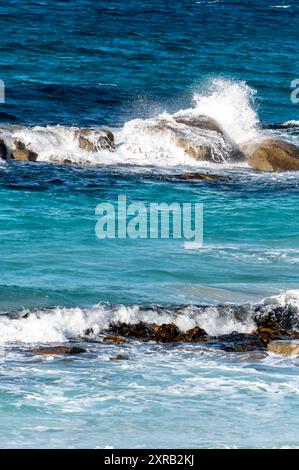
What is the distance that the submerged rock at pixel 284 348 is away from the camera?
14598 millimetres

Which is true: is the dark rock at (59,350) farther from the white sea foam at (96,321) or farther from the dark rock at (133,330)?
the dark rock at (133,330)

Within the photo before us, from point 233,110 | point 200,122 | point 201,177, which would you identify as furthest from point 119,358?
point 233,110

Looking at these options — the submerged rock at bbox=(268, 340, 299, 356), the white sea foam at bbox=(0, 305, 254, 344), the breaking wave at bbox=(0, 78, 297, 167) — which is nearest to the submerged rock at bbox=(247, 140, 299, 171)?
the breaking wave at bbox=(0, 78, 297, 167)

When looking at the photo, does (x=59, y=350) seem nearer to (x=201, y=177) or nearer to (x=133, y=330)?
(x=133, y=330)

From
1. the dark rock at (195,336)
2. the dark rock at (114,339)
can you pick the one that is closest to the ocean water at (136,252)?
the dark rock at (114,339)

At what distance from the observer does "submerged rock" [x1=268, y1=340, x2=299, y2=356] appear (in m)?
14.6

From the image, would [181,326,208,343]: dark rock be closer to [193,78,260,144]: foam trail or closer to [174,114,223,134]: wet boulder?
[193,78,260,144]: foam trail

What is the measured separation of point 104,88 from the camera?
3972 centimetres

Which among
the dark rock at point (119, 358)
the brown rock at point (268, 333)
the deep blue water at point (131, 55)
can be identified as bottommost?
the dark rock at point (119, 358)

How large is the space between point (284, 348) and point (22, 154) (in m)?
14.0

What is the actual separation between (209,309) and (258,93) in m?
26.0

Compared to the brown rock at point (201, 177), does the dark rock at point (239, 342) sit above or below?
below

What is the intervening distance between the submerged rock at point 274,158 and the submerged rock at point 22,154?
5353 mm

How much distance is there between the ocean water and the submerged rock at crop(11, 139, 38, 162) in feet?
0.82
